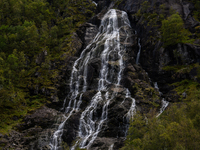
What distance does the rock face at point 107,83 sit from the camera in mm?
36250

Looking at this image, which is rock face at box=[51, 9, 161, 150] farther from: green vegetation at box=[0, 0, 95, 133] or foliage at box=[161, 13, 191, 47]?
foliage at box=[161, 13, 191, 47]

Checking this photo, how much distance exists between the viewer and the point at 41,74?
182ft

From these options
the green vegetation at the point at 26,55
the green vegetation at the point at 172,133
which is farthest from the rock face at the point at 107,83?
the green vegetation at the point at 172,133

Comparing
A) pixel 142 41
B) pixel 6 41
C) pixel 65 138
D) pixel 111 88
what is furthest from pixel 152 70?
pixel 6 41

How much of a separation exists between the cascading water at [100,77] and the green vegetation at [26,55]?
27.3 ft

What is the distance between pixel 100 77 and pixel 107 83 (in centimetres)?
366

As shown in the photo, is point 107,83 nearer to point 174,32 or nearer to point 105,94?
point 105,94

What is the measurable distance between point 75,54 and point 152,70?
99.4 ft

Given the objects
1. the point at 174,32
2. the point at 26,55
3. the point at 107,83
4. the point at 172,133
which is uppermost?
the point at 174,32

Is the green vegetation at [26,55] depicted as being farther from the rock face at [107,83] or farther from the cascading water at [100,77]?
the cascading water at [100,77]

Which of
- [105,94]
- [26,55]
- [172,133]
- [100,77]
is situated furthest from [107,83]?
[26,55]

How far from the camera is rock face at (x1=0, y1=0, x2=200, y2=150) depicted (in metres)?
36.2

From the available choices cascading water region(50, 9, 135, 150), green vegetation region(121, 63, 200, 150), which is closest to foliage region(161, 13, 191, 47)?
cascading water region(50, 9, 135, 150)

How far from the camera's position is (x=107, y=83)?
158 ft
